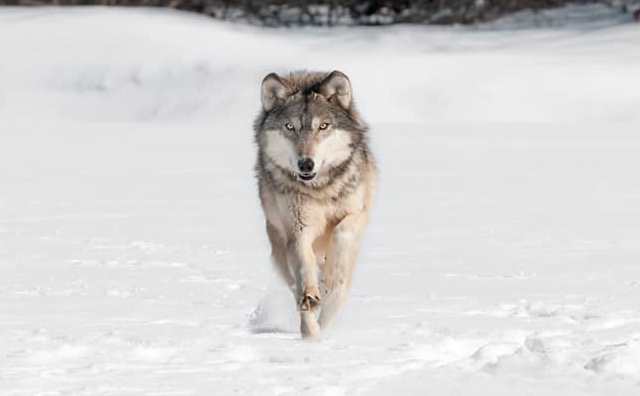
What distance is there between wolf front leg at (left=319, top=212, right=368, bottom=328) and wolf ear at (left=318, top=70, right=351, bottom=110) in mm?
588

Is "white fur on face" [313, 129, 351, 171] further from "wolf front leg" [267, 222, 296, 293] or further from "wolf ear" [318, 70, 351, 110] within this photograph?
"wolf front leg" [267, 222, 296, 293]

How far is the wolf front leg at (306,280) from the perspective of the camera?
695 centimetres

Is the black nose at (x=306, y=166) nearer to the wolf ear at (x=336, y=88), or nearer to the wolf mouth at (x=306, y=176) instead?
the wolf mouth at (x=306, y=176)

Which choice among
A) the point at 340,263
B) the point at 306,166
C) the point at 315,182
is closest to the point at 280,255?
the point at 340,263

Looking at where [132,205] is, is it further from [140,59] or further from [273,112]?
[140,59]

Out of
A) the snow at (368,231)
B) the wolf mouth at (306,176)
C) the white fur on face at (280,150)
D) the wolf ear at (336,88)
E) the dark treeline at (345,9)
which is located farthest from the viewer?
the dark treeline at (345,9)

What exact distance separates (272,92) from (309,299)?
114 cm

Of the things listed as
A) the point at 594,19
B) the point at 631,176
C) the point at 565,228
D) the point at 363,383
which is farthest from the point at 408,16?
the point at 363,383

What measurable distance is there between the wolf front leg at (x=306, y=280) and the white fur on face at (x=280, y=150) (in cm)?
36

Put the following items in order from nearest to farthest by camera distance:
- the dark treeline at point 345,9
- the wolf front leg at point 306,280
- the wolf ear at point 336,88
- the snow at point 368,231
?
the snow at point 368,231
the wolf front leg at point 306,280
the wolf ear at point 336,88
the dark treeline at point 345,9

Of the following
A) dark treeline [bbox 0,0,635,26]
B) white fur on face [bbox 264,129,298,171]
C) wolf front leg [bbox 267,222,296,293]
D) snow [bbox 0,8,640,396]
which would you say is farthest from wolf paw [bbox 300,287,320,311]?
dark treeline [bbox 0,0,635,26]

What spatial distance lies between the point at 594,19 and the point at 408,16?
10.5ft

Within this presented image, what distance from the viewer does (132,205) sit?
1262cm

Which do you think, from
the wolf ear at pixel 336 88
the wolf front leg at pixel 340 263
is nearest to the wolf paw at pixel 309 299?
the wolf front leg at pixel 340 263
